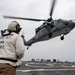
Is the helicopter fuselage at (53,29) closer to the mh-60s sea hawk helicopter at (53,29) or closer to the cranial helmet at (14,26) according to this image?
the mh-60s sea hawk helicopter at (53,29)

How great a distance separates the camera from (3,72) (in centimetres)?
408

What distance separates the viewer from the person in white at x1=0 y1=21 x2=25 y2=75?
4.12m

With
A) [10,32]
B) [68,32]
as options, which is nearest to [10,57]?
[10,32]

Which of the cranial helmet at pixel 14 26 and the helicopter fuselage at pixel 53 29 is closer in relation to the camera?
the cranial helmet at pixel 14 26

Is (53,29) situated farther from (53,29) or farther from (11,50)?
(11,50)

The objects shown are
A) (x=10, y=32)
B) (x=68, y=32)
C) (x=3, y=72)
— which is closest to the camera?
(x=3, y=72)

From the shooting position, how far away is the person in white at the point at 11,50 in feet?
13.5

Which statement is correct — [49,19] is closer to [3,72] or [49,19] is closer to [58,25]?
[58,25]

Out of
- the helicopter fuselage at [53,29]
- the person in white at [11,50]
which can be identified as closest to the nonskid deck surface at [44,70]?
the helicopter fuselage at [53,29]

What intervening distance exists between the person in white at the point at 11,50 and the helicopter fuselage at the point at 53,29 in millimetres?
33391

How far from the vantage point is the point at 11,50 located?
4.26 m

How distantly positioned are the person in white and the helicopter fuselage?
3339 cm

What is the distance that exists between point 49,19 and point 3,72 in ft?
124

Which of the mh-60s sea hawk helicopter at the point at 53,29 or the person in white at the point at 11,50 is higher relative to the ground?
the mh-60s sea hawk helicopter at the point at 53,29
